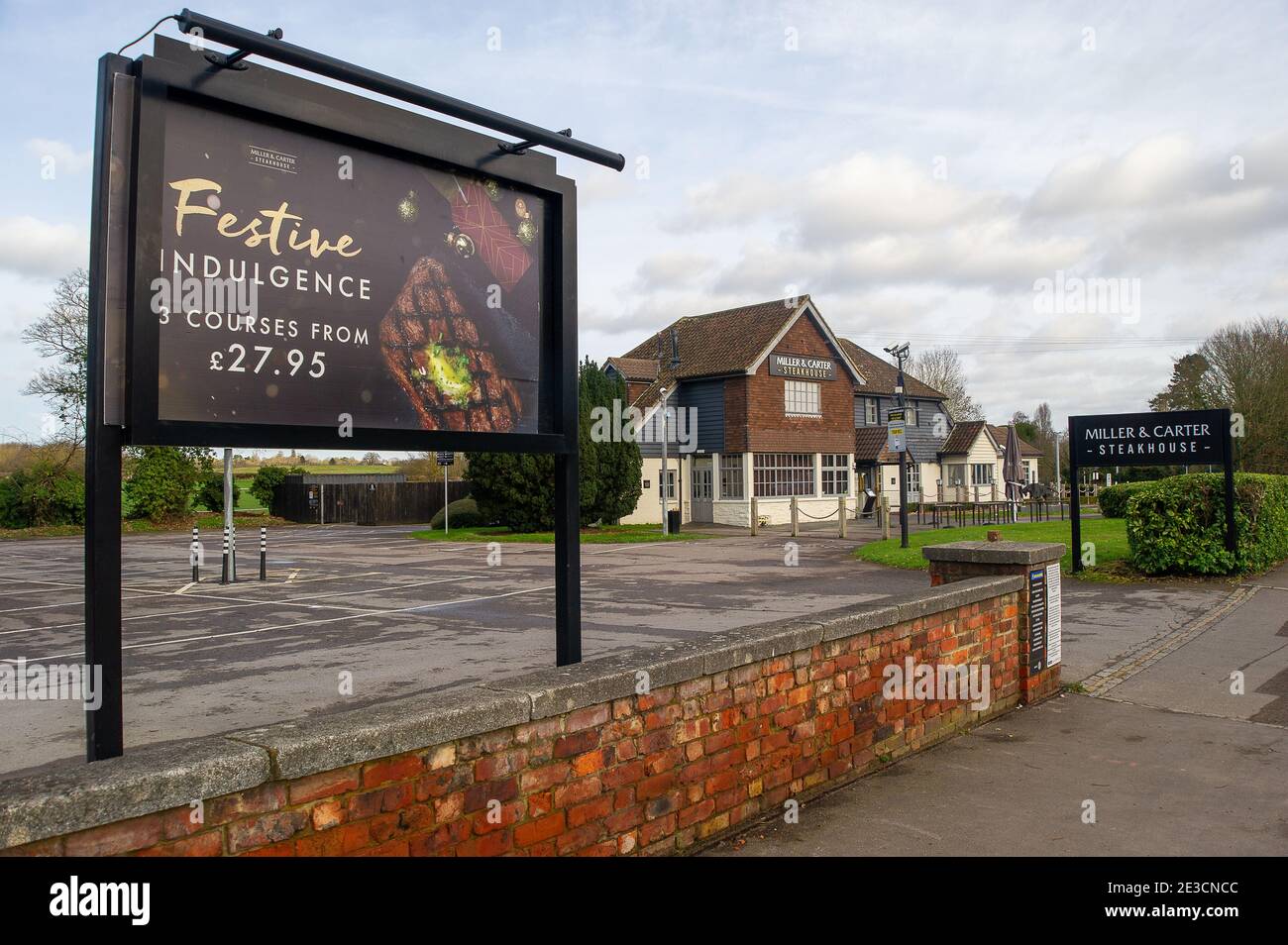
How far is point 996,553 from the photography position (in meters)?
8.05

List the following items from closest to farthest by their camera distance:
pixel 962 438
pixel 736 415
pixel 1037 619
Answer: pixel 1037 619 → pixel 736 415 → pixel 962 438

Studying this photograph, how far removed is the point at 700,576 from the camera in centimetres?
1869

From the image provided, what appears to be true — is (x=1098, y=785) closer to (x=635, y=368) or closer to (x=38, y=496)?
→ (x=635, y=368)

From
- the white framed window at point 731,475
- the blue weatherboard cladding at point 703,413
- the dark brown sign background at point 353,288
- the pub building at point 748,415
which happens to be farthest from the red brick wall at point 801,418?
the dark brown sign background at point 353,288

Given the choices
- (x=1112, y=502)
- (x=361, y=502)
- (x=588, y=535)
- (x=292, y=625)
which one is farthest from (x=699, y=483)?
(x=292, y=625)

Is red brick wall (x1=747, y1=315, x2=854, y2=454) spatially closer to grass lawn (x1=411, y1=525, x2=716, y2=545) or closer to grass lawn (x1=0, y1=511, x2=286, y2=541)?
grass lawn (x1=411, y1=525, x2=716, y2=545)

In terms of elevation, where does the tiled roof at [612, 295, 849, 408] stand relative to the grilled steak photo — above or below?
above

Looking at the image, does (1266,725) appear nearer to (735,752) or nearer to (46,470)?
(735,752)

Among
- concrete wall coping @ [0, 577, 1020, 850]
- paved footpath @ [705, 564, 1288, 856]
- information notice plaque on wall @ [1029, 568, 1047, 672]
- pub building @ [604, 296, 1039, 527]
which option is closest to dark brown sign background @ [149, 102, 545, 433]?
concrete wall coping @ [0, 577, 1020, 850]

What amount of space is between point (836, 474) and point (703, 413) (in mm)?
6629

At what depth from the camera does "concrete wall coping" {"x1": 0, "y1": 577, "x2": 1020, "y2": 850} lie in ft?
8.38

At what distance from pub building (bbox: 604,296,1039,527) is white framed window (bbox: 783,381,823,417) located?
4cm

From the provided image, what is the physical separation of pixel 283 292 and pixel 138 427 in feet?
3.04
